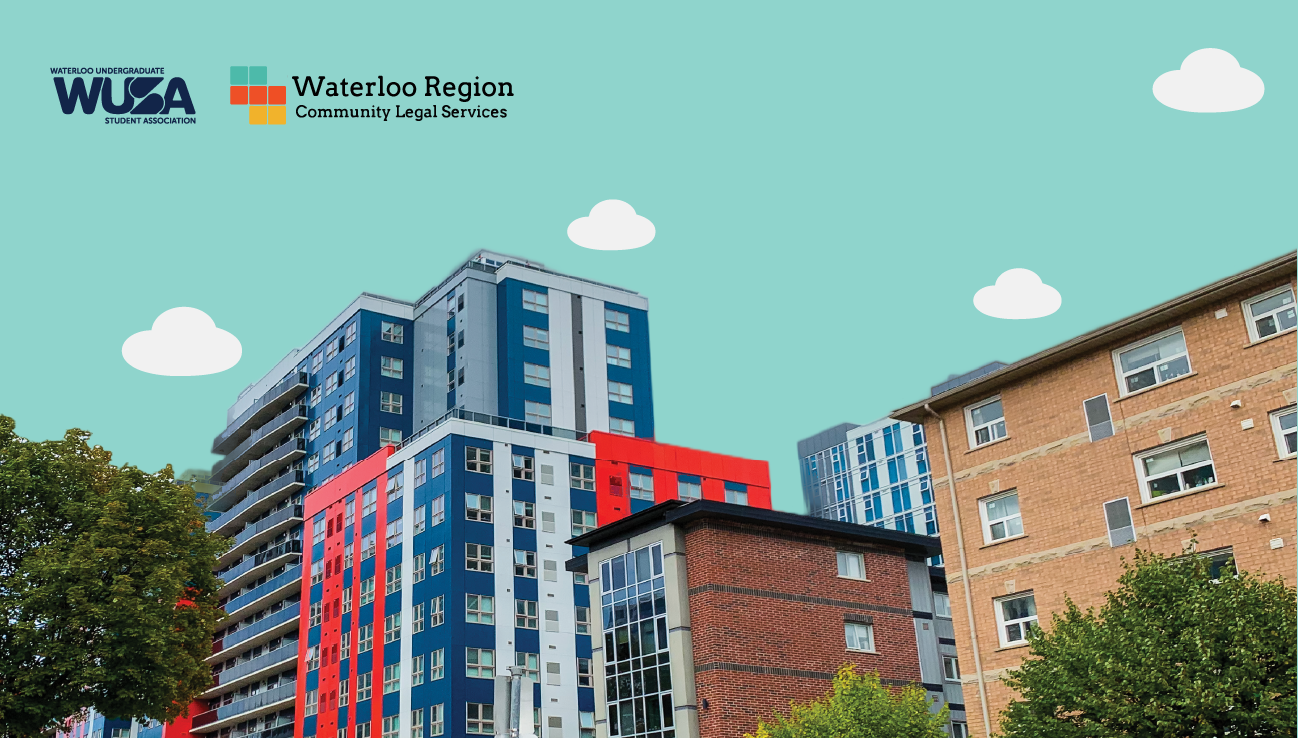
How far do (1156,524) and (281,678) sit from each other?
2650 inches

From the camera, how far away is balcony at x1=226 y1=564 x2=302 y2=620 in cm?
8606

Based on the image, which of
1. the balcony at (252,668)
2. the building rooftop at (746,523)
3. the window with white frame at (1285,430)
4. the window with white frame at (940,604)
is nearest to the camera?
the window with white frame at (1285,430)

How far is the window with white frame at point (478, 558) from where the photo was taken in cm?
6831

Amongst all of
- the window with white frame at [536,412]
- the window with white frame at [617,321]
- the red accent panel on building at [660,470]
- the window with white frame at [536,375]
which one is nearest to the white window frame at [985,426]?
the red accent panel on building at [660,470]

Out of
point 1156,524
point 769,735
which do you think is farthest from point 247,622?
point 1156,524

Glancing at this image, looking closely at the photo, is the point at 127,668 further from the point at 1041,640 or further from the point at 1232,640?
the point at 1232,640

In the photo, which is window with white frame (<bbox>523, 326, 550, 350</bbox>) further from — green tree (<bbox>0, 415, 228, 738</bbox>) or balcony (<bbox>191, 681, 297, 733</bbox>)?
green tree (<bbox>0, 415, 228, 738</bbox>)

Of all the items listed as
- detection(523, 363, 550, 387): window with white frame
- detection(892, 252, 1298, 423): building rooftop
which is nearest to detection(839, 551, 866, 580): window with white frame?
detection(892, 252, 1298, 423): building rooftop

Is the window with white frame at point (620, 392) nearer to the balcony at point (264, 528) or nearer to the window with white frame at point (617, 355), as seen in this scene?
the window with white frame at point (617, 355)

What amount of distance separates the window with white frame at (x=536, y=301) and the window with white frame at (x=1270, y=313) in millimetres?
58478

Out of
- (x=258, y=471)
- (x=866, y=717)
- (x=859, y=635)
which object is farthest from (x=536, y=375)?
(x=866, y=717)

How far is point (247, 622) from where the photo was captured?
9506cm

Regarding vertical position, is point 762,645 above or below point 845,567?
below

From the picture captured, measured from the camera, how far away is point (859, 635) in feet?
163
